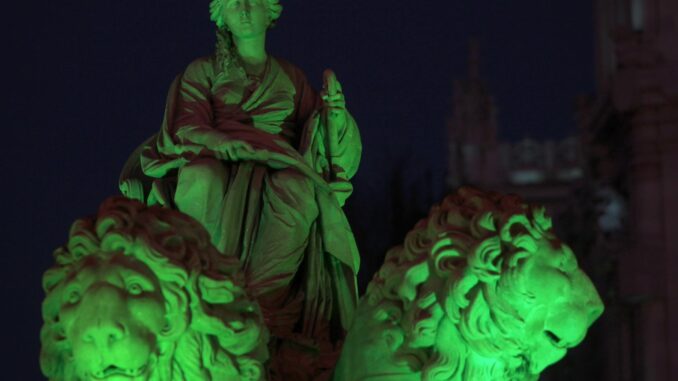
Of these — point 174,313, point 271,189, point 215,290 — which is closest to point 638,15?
point 271,189

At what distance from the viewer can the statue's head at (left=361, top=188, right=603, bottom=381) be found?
6328 mm

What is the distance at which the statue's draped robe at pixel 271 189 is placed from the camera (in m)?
8.28

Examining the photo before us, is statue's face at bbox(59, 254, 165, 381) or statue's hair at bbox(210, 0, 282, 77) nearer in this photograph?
statue's face at bbox(59, 254, 165, 381)

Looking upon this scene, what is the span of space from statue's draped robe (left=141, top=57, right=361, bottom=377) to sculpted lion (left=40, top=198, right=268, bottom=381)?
1.96m

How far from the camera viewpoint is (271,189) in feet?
27.5

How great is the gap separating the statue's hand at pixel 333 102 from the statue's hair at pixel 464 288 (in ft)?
6.78

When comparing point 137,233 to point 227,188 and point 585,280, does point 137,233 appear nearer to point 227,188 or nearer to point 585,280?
point 585,280

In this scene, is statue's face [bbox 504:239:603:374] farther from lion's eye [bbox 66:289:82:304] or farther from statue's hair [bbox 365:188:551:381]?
lion's eye [bbox 66:289:82:304]

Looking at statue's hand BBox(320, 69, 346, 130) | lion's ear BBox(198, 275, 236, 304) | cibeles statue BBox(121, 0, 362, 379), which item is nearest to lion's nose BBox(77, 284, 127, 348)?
lion's ear BBox(198, 275, 236, 304)

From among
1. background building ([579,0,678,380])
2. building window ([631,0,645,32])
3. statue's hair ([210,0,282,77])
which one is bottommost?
background building ([579,0,678,380])

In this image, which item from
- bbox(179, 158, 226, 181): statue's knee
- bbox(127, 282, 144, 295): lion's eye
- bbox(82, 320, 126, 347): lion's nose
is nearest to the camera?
bbox(82, 320, 126, 347): lion's nose

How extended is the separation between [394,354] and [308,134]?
86.5 inches

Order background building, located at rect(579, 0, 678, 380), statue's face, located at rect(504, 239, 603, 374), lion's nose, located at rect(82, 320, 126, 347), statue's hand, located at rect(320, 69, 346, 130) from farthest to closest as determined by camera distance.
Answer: background building, located at rect(579, 0, 678, 380), statue's hand, located at rect(320, 69, 346, 130), statue's face, located at rect(504, 239, 603, 374), lion's nose, located at rect(82, 320, 126, 347)

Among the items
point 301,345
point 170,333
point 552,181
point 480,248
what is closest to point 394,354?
point 480,248
